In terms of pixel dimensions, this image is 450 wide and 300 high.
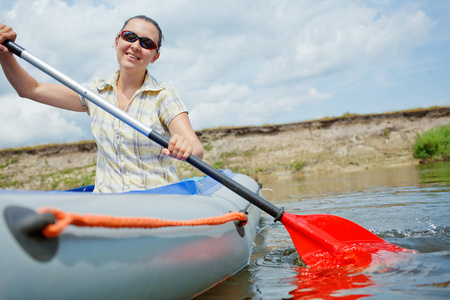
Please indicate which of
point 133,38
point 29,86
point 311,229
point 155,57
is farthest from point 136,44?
point 311,229

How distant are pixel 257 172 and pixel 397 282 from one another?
10.6 m

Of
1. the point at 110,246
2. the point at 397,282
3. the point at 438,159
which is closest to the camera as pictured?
the point at 110,246

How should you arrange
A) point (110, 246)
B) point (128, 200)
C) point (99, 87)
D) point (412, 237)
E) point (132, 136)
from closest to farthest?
point (110, 246) < point (128, 200) < point (132, 136) < point (99, 87) < point (412, 237)

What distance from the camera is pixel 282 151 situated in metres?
13.0

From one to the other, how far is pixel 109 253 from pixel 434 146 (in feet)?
40.4

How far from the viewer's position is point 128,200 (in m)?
1.24

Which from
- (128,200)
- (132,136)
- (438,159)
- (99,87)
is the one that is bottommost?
(438,159)

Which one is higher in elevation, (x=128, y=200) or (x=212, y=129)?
(x=212, y=129)

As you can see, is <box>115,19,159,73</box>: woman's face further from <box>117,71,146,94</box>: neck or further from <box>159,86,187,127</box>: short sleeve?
<box>159,86,187,127</box>: short sleeve

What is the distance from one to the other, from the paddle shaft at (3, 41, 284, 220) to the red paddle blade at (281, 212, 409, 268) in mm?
163

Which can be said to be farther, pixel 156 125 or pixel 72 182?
pixel 72 182

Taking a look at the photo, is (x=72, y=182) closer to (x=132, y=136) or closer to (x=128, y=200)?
(x=132, y=136)

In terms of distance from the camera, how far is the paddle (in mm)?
1896

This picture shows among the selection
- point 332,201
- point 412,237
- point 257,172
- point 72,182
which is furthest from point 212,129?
point 412,237
